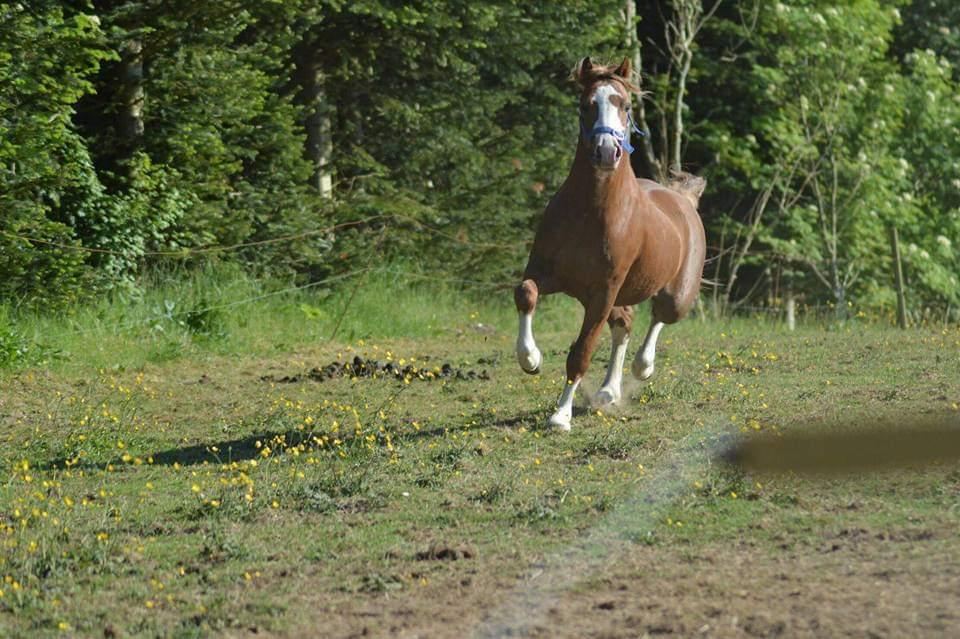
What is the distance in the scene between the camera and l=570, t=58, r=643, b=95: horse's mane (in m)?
8.60

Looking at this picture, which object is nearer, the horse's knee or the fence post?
the horse's knee

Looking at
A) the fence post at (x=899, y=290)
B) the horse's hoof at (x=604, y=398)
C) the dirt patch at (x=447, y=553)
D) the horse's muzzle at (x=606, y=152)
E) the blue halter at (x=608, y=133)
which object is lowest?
the fence post at (x=899, y=290)

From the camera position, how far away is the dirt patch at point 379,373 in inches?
472

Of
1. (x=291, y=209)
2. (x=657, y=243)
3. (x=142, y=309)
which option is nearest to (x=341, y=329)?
(x=291, y=209)

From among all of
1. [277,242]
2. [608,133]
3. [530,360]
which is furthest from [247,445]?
[277,242]

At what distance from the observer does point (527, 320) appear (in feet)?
29.1

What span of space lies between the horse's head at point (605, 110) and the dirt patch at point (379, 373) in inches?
148

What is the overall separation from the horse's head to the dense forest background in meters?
4.94

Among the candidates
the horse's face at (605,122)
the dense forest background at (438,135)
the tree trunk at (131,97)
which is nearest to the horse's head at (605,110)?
the horse's face at (605,122)

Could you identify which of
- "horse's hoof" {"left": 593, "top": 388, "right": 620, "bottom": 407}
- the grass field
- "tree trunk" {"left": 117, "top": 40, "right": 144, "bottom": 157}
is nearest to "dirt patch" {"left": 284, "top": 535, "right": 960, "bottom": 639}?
the grass field

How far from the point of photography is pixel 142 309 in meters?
13.9

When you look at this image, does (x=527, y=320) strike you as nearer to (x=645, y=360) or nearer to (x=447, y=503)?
(x=645, y=360)

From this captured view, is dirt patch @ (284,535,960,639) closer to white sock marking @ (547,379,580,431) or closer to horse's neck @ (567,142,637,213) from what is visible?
white sock marking @ (547,379,580,431)

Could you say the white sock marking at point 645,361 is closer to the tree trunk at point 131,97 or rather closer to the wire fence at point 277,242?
the wire fence at point 277,242
